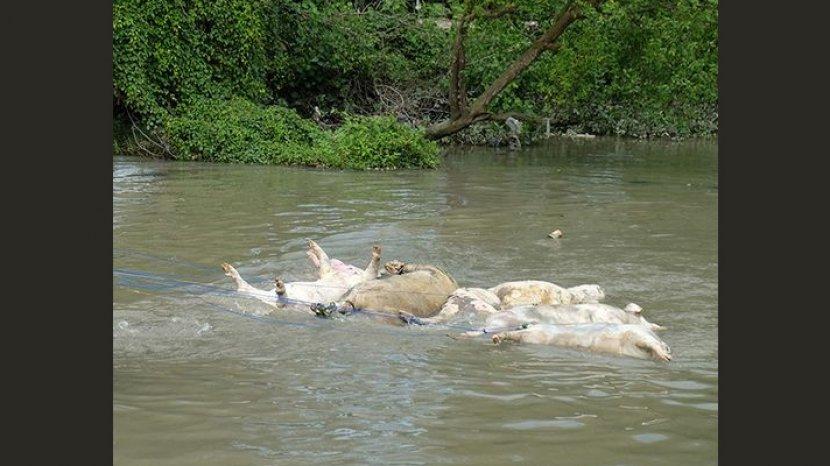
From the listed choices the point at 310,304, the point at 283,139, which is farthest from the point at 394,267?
the point at 283,139

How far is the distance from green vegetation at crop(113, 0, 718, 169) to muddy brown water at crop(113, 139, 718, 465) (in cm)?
464

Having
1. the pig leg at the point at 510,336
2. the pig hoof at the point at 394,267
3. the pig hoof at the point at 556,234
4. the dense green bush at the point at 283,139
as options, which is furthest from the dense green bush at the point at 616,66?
the pig leg at the point at 510,336

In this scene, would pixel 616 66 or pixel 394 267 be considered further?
pixel 616 66

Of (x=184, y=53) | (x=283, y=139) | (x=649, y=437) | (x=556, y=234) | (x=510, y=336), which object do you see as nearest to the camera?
(x=649, y=437)

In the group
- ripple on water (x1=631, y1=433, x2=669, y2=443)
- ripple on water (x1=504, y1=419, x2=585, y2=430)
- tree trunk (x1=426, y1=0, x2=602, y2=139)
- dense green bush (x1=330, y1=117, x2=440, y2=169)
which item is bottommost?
ripple on water (x1=631, y1=433, x2=669, y2=443)

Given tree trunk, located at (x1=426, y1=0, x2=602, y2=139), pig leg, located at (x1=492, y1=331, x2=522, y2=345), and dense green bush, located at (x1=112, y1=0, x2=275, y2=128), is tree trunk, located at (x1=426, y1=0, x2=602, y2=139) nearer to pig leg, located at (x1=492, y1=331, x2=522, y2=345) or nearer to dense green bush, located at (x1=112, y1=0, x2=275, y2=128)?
dense green bush, located at (x1=112, y1=0, x2=275, y2=128)

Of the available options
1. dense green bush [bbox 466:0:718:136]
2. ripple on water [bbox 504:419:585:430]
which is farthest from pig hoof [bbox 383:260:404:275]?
dense green bush [bbox 466:0:718:136]

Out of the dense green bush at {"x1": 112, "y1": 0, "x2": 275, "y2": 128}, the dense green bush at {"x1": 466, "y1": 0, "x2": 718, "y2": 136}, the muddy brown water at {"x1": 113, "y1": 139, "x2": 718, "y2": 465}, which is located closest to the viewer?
the muddy brown water at {"x1": 113, "y1": 139, "x2": 718, "y2": 465}

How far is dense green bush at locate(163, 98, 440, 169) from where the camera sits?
18891 millimetres

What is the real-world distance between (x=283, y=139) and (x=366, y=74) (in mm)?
5414

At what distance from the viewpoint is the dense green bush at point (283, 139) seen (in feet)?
62.0

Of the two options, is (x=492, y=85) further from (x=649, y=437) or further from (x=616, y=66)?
(x=649, y=437)

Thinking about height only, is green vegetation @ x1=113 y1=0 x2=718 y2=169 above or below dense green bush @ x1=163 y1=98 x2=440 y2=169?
above

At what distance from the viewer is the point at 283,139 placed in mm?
20328
